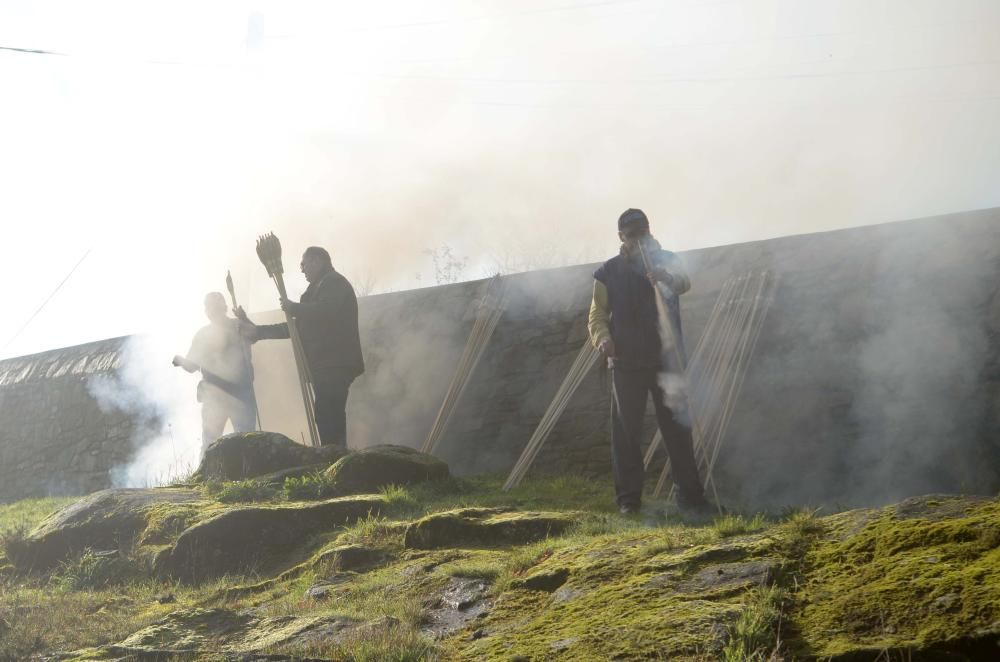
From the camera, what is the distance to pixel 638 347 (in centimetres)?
604

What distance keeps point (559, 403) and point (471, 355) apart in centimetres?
128

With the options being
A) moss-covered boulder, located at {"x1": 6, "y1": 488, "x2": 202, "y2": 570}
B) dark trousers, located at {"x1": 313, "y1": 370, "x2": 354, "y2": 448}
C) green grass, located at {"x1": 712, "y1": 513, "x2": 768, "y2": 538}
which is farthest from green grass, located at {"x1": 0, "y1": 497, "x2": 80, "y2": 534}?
green grass, located at {"x1": 712, "y1": 513, "x2": 768, "y2": 538}

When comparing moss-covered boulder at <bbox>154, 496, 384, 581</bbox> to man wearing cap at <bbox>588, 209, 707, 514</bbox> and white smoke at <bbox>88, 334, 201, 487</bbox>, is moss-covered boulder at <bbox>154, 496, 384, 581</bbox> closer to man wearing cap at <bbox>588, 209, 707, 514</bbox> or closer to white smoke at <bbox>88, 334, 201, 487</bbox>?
man wearing cap at <bbox>588, 209, 707, 514</bbox>

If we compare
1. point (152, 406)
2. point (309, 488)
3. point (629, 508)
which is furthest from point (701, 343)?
point (152, 406)

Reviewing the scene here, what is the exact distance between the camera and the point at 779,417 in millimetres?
7176

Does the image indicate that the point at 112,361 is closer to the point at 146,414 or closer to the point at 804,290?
the point at 146,414

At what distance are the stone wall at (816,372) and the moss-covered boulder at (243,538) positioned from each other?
187 centimetres

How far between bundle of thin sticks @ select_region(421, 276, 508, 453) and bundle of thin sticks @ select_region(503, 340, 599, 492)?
36.1 inches

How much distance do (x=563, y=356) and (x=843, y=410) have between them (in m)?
2.50

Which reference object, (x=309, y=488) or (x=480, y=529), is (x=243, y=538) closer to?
(x=309, y=488)

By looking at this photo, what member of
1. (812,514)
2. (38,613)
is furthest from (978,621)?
(38,613)

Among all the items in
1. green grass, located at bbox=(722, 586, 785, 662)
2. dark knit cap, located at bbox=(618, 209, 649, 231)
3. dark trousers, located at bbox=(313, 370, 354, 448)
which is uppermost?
dark knit cap, located at bbox=(618, 209, 649, 231)

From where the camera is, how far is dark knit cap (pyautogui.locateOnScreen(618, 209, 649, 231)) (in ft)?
20.1

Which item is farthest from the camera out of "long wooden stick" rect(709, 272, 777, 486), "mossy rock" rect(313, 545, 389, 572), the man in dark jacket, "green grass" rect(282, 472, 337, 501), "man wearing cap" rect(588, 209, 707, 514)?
the man in dark jacket
